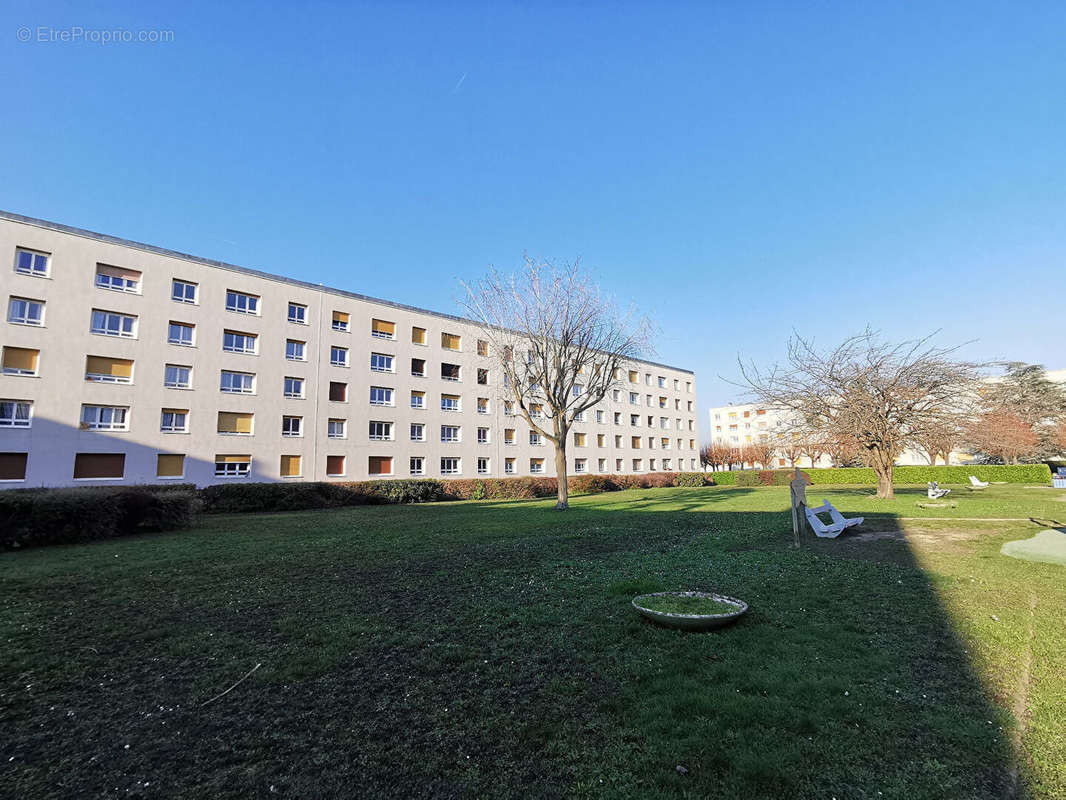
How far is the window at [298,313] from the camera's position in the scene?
3117 cm

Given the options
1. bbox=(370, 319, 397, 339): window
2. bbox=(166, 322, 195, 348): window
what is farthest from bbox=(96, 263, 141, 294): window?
bbox=(370, 319, 397, 339): window

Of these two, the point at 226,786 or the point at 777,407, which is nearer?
the point at 226,786

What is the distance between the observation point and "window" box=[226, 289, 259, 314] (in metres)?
28.9

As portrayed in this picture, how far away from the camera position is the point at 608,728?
3227 mm

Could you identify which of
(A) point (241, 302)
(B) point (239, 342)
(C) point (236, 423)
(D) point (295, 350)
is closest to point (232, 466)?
(C) point (236, 423)

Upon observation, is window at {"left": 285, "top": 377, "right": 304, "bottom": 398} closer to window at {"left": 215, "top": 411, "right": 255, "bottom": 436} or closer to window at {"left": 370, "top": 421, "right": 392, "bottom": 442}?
window at {"left": 215, "top": 411, "right": 255, "bottom": 436}

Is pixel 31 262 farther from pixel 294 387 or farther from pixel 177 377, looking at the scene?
pixel 294 387

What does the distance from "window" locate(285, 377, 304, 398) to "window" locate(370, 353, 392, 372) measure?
4.83 metres

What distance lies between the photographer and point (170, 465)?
25609 millimetres

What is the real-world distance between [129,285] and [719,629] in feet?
107

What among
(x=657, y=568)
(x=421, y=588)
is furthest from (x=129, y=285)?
(x=657, y=568)

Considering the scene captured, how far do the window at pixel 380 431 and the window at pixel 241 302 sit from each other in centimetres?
1019

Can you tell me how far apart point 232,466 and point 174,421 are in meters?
3.74

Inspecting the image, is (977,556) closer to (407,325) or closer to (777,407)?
(777,407)
